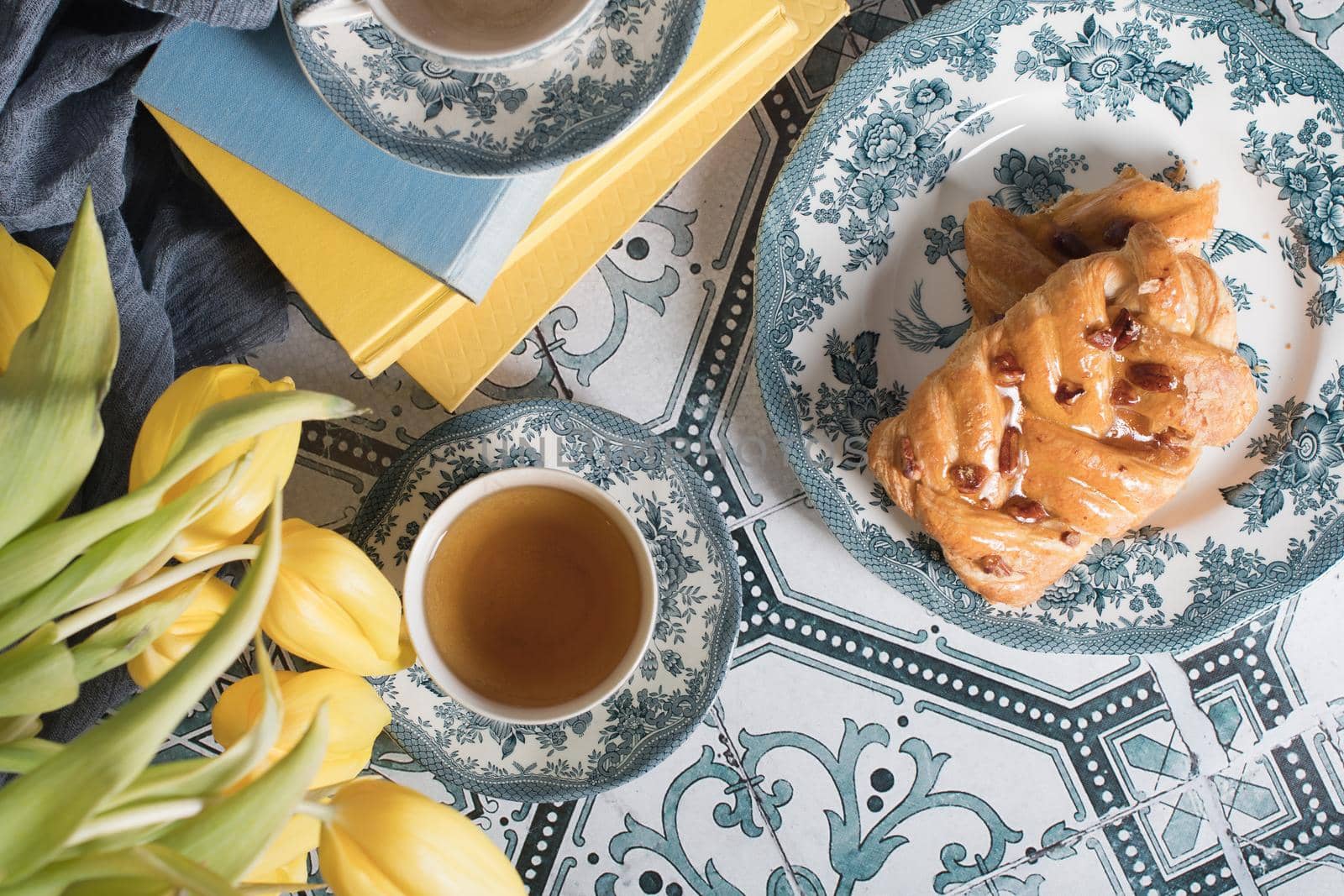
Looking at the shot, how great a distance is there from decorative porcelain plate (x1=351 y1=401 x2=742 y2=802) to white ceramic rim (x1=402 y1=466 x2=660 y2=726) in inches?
2.1

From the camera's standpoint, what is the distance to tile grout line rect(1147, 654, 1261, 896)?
3.89ft

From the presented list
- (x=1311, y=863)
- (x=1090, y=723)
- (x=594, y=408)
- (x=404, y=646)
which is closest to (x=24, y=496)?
(x=404, y=646)

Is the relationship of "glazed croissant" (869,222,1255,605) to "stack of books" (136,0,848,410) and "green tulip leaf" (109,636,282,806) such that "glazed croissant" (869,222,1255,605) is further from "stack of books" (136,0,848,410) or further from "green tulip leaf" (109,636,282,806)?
"green tulip leaf" (109,636,282,806)

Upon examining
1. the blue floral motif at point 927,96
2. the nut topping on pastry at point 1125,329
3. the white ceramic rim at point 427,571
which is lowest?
the white ceramic rim at point 427,571

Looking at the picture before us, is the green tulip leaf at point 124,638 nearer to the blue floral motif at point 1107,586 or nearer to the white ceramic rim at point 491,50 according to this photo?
the white ceramic rim at point 491,50

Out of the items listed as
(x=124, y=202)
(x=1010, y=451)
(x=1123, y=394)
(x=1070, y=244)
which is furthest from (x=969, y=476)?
(x=124, y=202)

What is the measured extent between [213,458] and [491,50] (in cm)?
38

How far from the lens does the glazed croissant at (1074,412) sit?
0.97 m

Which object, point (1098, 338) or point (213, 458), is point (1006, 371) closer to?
point (1098, 338)

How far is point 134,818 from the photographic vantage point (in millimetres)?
478

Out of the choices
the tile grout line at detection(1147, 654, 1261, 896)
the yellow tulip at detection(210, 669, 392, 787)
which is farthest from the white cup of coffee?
the tile grout line at detection(1147, 654, 1261, 896)

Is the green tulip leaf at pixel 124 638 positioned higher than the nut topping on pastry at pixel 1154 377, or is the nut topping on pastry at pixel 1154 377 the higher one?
the nut topping on pastry at pixel 1154 377

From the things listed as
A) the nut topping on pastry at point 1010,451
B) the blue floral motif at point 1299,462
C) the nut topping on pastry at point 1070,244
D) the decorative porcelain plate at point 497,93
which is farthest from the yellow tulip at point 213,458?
the blue floral motif at point 1299,462

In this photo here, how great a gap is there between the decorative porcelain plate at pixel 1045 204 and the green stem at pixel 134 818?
2.33ft
